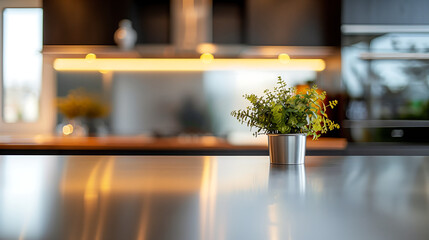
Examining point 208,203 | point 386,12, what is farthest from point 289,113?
point 386,12

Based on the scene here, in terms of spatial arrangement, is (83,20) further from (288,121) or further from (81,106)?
(288,121)

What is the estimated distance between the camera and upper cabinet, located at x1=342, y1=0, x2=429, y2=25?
9.09 ft

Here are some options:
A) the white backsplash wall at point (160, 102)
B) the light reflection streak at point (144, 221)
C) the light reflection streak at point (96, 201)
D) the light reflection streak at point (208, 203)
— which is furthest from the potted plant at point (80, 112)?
the light reflection streak at point (144, 221)

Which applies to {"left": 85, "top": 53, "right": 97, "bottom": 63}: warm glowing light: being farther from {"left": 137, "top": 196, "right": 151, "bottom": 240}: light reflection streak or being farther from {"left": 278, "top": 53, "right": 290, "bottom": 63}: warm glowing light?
{"left": 137, "top": 196, "right": 151, "bottom": 240}: light reflection streak

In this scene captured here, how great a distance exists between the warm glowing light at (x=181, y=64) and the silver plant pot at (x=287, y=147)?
2153mm

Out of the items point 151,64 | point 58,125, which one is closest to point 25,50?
point 58,125

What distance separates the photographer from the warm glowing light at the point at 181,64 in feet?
10.6

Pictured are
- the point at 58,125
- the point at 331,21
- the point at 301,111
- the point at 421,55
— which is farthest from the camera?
the point at 58,125

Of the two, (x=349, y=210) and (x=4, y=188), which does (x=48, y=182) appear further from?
(x=349, y=210)

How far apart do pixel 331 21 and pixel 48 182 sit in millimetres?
2607

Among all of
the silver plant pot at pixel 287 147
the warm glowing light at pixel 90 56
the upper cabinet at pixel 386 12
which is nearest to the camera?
the silver plant pot at pixel 287 147

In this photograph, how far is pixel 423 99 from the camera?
107 inches

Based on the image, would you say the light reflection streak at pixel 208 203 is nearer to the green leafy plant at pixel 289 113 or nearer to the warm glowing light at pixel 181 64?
the green leafy plant at pixel 289 113

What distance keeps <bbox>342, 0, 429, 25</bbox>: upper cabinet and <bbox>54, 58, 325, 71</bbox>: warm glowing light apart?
547 mm
